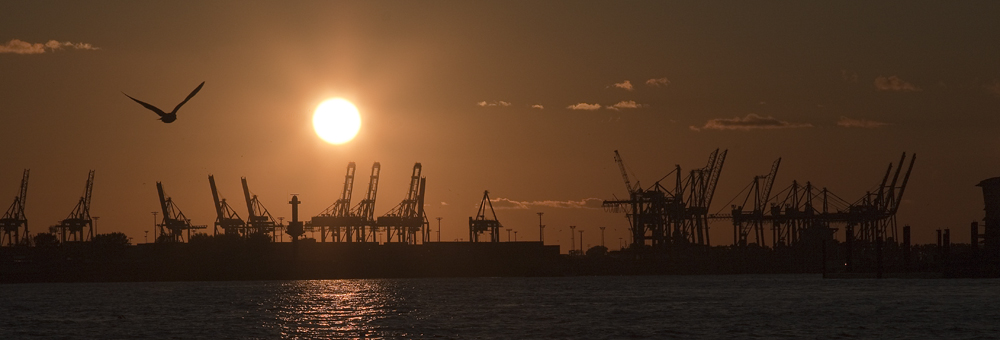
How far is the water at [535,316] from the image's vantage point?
238 feet

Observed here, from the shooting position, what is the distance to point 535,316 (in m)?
88.4

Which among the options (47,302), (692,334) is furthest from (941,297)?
(47,302)

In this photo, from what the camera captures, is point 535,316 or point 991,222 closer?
point 535,316

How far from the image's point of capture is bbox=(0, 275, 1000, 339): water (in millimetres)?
72688

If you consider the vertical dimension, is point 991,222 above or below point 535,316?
above

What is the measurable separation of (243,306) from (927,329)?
59.9 metres

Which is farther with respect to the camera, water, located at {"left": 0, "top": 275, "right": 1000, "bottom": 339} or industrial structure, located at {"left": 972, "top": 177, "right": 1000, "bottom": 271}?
industrial structure, located at {"left": 972, "top": 177, "right": 1000, "bottom": 271}

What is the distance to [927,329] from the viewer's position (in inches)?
2795

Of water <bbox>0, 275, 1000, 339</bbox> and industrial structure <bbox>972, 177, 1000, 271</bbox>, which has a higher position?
industrial structure <bbox>972, 177, 1000, 271</bbox>

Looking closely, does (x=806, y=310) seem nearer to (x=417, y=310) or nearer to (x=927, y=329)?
(x=927, y=329)

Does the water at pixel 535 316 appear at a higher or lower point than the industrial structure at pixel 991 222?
lower

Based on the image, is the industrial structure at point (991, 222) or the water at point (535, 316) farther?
the industrial structure at point (991, 222)

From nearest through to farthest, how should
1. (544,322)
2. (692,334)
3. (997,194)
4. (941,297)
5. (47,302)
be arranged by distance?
(692,334) < (544,322) < (941,297) < (47,302) < (997,194)

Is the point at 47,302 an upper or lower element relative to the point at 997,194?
lower
